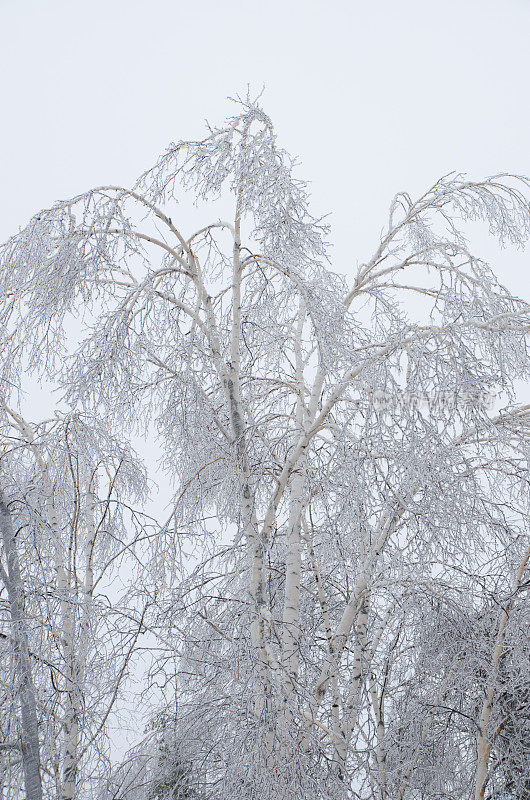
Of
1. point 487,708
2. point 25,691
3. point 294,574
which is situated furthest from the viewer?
point 294,574

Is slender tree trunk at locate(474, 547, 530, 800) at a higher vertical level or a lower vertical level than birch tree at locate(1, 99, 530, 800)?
lower

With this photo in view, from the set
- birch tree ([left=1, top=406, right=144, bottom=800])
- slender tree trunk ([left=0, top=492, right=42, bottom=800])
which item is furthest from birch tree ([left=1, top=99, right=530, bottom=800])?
slender tree trunk ([left=0, top=492, right=42, bottom=800])

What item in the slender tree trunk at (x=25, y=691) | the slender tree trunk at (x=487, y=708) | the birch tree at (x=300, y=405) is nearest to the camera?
the birch tree at (x=300, y=405)

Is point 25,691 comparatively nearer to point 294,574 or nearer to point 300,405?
point 294,574

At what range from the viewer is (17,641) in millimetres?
3373

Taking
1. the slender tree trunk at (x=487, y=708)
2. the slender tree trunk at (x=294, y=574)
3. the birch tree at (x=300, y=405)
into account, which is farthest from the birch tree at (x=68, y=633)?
the slender tree trunk at (x=487, y=708)

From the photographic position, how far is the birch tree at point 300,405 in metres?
3.12

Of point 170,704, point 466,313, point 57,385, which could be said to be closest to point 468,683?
point 170,704

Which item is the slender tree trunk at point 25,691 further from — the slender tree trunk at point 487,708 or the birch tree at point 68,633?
the slender tree trunk at point 487,708

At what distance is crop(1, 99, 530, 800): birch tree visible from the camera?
3.12 metres

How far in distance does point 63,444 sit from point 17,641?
118cm

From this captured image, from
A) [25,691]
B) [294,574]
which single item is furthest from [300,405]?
[25,691]

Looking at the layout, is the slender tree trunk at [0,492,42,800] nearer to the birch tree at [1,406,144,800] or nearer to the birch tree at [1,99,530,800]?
the birch tree at [1,406,144,800]

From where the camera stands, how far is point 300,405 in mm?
4910
